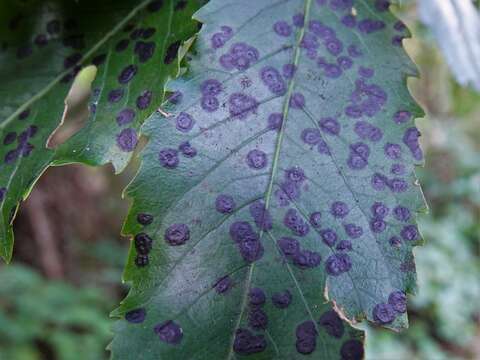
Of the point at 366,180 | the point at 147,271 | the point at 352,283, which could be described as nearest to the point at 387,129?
the point at 366,180

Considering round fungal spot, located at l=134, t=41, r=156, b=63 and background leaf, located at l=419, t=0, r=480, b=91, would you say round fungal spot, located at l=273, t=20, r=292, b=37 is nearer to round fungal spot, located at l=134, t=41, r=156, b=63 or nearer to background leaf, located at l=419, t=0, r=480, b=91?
round fungal spot, located at l=134, t=41, r=156, b=63

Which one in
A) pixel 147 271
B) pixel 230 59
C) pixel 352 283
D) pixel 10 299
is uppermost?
pixel 230 59

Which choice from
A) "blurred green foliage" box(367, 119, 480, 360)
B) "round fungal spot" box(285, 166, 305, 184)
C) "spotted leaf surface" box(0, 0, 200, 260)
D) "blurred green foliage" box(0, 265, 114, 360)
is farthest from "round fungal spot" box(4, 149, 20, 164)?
"blurred green foliage" box(367, 119, 480, 360)

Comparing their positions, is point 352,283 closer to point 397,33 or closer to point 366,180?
point 366,180

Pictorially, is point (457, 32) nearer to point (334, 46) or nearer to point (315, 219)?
point (334, 46)

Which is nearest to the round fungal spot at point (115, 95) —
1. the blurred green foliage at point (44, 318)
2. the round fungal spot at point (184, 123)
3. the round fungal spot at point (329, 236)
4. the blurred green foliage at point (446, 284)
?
the round fungal spot at point (184, 123)

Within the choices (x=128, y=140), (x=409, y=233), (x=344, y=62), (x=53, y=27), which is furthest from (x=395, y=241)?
(x=53, y=27)
